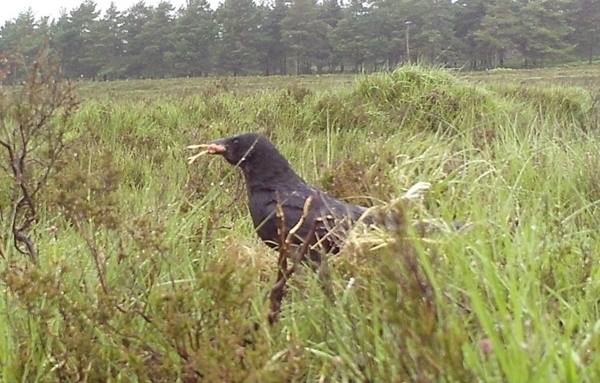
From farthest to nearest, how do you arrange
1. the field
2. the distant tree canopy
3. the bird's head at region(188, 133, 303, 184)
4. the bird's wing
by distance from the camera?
the distant tree canopy → the bird's head at region(188, 133, 303, 184) → the bird's wing → the field

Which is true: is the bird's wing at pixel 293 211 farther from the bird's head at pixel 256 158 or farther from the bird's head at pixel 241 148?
the bird's head at pixel 241 148

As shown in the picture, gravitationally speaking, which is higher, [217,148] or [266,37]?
[266,37]

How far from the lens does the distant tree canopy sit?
46.6m

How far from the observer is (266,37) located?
51.7 meters

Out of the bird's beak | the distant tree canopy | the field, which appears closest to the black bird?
the bird's beak

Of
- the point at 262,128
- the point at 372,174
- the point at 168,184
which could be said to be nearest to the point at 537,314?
the point at 372,174

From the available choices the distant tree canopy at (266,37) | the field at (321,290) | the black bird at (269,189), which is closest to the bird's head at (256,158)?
the black bird at (269,189)

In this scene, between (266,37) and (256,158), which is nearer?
(256,158)

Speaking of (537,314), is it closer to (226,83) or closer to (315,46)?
(226,83)

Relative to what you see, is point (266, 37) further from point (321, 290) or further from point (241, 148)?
point (321, 290)

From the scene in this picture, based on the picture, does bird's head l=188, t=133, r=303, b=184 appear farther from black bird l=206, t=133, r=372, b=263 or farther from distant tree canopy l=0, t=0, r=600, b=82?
distant tree canopy l=0, t=0, r=600, b=82

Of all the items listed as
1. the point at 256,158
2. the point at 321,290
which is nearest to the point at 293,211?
the point at 256,158

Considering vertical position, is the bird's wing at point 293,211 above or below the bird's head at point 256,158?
below

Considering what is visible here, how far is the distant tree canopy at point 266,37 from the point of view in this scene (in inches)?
1833
